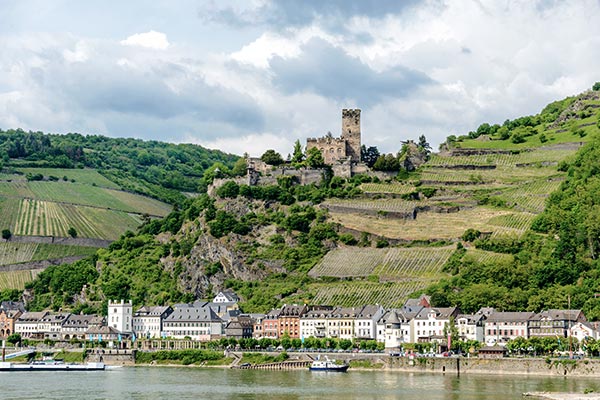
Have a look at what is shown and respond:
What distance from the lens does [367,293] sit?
384ft

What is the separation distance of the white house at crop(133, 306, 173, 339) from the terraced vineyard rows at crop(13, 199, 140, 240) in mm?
40037

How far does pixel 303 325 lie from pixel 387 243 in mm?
16446

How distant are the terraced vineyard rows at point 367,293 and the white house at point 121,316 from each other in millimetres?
20690

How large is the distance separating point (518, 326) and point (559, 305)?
475 centimetres

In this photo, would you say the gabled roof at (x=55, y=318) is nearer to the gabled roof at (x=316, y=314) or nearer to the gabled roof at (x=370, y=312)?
the gabled roof at (x=316, y=314)

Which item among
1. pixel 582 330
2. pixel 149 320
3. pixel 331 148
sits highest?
pixel 331 148

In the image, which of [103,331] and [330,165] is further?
[330,165]

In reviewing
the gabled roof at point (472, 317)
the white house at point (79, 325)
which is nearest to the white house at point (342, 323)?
the gabled roof at point (472, 317)

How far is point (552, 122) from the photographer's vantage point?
17762 centimetres

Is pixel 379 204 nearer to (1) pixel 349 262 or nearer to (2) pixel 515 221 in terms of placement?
(1) pixel 349 262

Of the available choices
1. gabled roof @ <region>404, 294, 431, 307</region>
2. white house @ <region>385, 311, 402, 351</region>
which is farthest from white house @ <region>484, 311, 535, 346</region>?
white house @ <region>385, 311, 402, 351</region>

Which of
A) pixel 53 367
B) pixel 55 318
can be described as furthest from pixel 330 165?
pixel 53 367

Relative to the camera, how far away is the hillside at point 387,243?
112m

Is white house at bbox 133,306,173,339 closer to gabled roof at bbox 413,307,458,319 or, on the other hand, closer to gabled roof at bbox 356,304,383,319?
gabled roof at bbox 356,304,383,319
